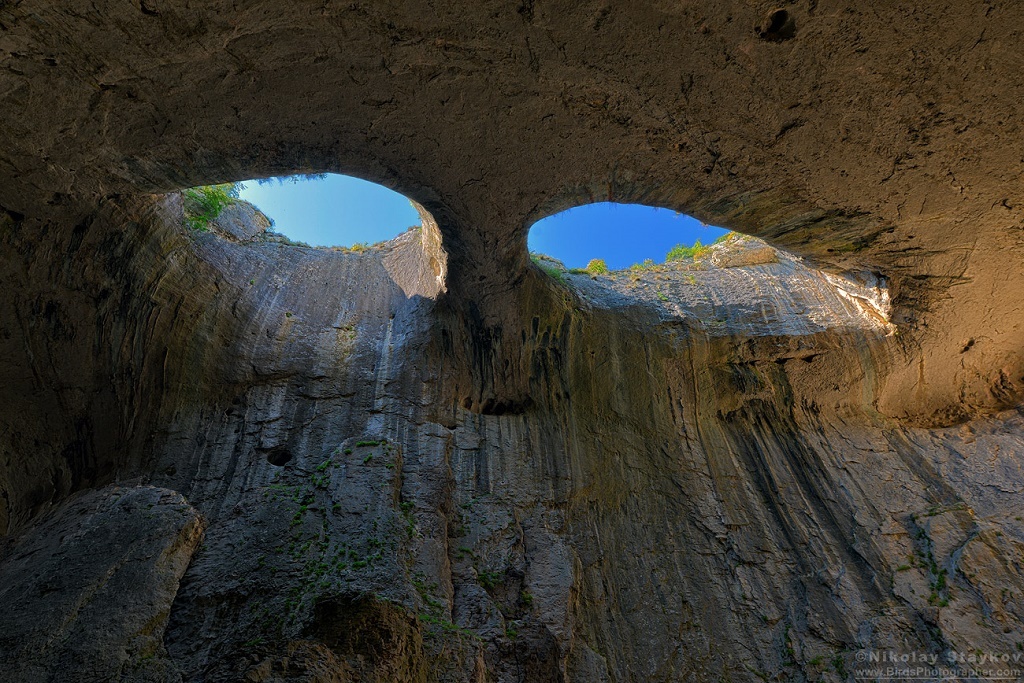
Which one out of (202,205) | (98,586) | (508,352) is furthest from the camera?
(508,352)

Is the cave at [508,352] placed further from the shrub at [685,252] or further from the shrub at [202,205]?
the shrub at [685,252]

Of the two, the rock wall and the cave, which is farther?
the rock wall

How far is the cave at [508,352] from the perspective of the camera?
5242 millimetres

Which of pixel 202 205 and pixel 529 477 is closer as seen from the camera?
pixel 529 477

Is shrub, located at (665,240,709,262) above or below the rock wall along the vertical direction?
above

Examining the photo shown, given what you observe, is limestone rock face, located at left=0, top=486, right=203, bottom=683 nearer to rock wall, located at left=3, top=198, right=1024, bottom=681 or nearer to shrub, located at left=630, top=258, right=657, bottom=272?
rock wall, located at left=3, top=198, right=1024, bottom=681

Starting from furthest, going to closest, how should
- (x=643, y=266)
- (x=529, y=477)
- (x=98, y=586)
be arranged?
(x=643, y=266), (x=529, y=477), (x=98, y=586)

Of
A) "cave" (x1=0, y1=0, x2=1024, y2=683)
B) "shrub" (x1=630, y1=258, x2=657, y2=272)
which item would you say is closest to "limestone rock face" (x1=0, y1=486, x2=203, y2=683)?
"cave" (x1=0, y1=0, x2=1024, y2=683)

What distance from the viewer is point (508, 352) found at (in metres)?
9.58

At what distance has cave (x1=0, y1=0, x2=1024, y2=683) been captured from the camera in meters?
5.24

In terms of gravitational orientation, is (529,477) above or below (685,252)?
below

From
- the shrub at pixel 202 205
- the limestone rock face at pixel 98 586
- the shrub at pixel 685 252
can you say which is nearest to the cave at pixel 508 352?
the limestone rock face at pixel 98 586

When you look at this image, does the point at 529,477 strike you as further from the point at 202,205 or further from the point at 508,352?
the point at 202,205

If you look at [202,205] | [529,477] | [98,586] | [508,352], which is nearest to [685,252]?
[508,352]
